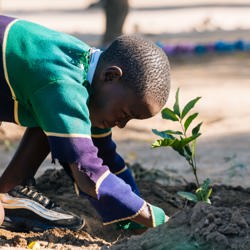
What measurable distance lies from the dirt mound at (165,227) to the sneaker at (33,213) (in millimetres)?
65

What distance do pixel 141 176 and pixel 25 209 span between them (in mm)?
1022

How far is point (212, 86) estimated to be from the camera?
8781 millimetres

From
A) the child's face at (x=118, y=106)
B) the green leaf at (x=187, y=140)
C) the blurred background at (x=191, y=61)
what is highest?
the child's face at (x=118, y=106)

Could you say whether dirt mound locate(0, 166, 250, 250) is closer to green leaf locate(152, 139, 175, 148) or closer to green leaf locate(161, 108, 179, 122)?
green leaf locate(152, 139, 175, 148)

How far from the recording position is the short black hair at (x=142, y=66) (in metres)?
3.69

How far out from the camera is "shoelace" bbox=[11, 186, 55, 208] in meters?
4.24

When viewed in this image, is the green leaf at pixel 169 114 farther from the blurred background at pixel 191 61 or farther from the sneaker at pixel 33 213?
the blurred background at pixel 191 61

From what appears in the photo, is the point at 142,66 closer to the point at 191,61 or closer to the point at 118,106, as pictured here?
the point at 118,106

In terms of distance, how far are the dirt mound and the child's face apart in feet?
1.53

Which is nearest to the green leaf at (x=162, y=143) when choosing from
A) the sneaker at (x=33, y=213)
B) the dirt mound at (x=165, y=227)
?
the dirt mound at (x=165, y=227)

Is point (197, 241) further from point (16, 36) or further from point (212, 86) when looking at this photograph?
point (212, 86)

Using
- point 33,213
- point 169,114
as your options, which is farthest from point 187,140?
point 33,213

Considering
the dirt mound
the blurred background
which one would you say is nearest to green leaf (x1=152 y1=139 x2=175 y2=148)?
the dirt mound

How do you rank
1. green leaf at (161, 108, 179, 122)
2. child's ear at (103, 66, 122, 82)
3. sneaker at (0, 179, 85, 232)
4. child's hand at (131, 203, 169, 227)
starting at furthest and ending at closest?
1. sneaker at (0, 179, 85, 232)
2. green leaf at (161, 108, 179, 122)
3. child's hand at (131, 203, 169, 227)
4. child's ear at (103, 66, 122, 82)
